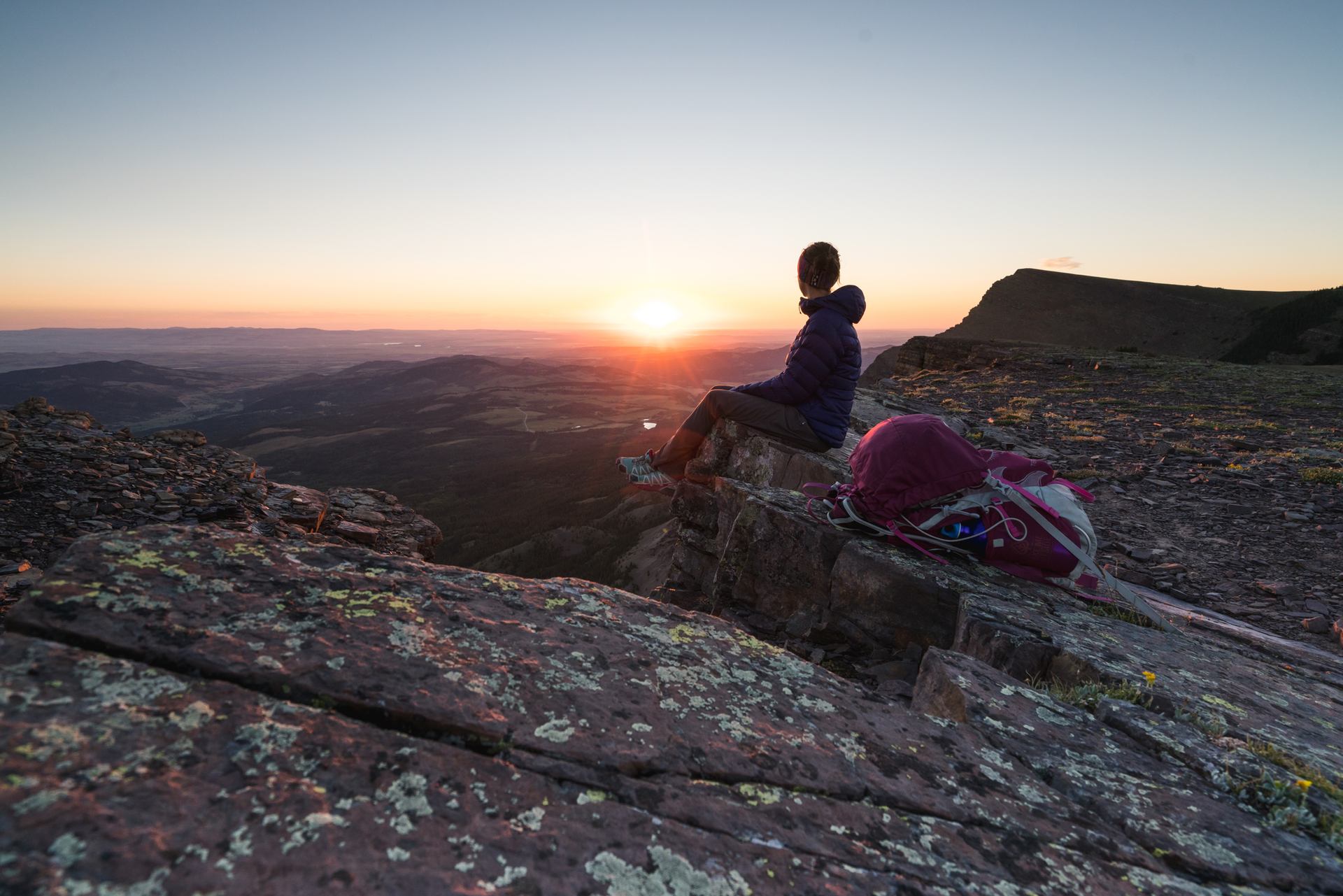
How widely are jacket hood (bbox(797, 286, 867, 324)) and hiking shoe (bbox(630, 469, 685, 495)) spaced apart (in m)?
3.77

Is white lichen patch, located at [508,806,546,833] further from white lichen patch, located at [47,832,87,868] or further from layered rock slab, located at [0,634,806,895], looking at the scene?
white lichen patch, located at [47,832,87,868]

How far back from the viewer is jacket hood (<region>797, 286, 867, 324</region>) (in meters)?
7.89

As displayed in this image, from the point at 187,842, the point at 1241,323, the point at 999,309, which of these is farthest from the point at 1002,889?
the point at 1241,323

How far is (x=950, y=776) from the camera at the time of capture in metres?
2.81

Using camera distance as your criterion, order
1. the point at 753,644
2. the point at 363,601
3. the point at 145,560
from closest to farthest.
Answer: the point at 145,560 < the point at 363,601 < the point at 753,644

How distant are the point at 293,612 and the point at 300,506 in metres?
9.51

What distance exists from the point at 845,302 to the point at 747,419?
2.33 m

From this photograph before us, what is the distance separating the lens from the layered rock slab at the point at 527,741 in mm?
1859

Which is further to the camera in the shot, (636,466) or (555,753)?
(636,466)

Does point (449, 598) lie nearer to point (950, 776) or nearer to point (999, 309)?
point (950, 776)

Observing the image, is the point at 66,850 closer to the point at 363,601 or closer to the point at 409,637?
the point at 409,637

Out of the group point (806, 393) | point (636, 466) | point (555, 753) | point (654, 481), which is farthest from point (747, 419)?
point (555, 753)

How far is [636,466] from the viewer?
392 inches

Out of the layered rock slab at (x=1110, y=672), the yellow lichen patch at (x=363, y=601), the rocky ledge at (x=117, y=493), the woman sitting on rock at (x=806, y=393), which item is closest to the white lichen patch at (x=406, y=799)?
the yellow lichen patch at (x=363, y=601)
